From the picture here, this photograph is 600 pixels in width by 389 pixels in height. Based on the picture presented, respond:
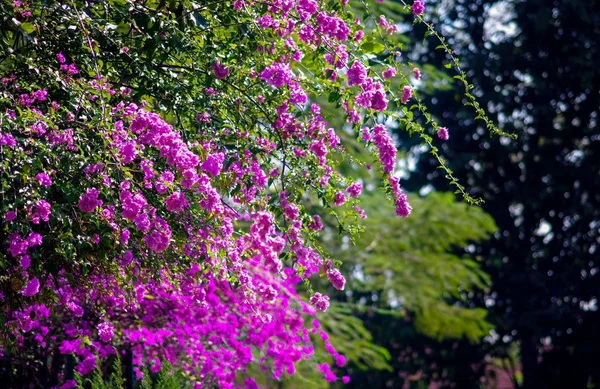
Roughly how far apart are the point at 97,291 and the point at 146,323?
1.78 m

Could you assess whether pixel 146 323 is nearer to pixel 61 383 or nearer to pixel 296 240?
pixel 61 383

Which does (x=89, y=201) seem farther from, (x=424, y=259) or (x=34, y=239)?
(x=424, y=259)

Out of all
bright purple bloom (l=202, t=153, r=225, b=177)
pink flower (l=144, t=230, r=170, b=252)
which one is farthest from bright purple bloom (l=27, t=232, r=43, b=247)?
bright purple bloom (l=202, t=153, r=225, b=177)

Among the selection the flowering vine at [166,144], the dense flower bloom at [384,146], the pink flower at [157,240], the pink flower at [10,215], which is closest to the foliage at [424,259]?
the flowering vine at [166,144]

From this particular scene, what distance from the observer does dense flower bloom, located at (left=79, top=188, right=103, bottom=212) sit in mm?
4047

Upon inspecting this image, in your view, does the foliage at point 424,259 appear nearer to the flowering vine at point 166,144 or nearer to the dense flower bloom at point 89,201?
the flowering vine at point 166,144

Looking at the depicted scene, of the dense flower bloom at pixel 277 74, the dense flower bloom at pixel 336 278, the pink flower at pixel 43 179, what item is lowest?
the dense flower bloom at pixel 336 278

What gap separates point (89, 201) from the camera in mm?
4051

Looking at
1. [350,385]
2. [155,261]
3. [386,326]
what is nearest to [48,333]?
[155,261]

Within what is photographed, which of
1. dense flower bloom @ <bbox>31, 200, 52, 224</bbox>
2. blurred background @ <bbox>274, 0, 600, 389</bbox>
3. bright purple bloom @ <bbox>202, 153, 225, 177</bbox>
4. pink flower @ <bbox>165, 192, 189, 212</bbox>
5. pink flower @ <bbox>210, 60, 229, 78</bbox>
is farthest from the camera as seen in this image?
blurred background @ <bbox>274, 0, 600, 389</bbox>

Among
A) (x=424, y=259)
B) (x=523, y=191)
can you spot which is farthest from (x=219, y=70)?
(x=523, y=191)

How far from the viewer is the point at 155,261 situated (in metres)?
4.76

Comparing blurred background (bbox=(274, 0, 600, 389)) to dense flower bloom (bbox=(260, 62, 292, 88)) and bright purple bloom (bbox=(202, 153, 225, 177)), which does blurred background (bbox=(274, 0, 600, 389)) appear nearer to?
dense flower bloom (bbox=(260, 62, 292, 88))

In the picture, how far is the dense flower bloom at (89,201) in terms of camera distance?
405cm
